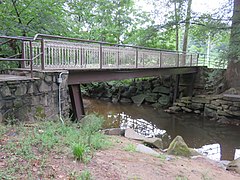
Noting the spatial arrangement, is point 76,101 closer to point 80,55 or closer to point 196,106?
point 80,55

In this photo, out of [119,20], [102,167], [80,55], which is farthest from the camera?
[119,20]

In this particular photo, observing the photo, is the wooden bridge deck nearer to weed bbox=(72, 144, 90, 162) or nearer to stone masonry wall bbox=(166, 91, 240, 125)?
weed bbox=(72, 144, 90, 162)

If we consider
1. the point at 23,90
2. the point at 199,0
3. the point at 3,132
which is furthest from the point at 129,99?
the point at 3,132

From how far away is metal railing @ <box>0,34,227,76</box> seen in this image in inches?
185

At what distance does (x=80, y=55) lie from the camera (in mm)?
5789

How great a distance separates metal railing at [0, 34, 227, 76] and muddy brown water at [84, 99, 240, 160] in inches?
Result: 98.2

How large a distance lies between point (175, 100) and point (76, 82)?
27.4 feet

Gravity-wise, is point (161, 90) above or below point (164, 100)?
above

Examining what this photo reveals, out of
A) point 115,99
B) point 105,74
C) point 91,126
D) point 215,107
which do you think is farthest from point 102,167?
point 115,99

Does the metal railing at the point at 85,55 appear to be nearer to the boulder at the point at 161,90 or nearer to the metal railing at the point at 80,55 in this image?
the metal railing at the point at 80,55

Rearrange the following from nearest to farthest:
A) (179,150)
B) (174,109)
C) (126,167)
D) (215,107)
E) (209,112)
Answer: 1. (126,167)
2. (179,150)
3. (215,107)
4. (209,112)
5. (174,109)

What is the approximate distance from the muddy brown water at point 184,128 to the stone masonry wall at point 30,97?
12.4 feet

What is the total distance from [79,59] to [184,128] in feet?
17.2

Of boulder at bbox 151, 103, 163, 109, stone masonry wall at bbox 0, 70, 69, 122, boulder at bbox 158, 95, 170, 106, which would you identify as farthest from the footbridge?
boulder at bbox 158, 95, 170, 106
